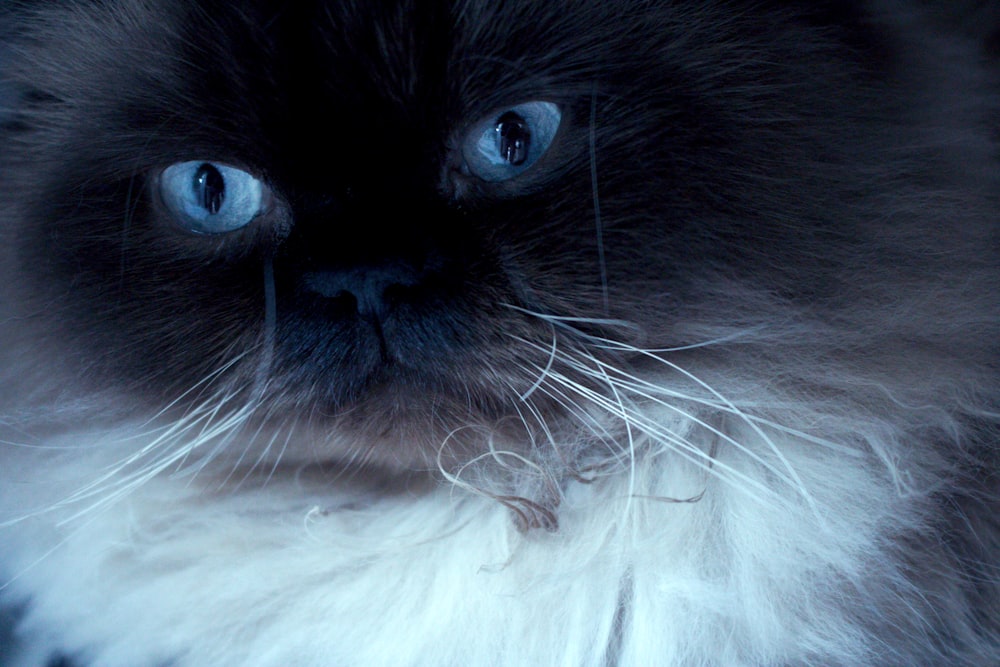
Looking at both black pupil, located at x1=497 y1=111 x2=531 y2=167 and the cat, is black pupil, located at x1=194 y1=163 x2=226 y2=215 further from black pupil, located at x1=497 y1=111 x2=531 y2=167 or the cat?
black pupil, located at x1=497 y1=111 x2=531 y2=167

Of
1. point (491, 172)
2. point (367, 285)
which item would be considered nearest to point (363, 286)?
point (367, 285)

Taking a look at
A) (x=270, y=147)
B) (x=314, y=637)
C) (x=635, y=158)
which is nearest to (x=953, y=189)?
(x=635, y=158)

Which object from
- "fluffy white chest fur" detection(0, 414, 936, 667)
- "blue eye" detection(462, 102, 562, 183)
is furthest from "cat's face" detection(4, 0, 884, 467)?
"fluffy white chest fur" detection(0, 414, 936, 667)

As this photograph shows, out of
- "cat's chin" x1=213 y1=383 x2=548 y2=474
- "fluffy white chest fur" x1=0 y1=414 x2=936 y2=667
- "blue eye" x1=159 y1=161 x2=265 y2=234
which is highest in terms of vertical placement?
"blue eye" x1=159 y1=161 x2=265 y2=234

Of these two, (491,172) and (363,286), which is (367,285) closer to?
(363,286)

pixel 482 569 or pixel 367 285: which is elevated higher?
pixel 367 285

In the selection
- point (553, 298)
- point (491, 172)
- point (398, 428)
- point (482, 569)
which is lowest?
point (482, 569)

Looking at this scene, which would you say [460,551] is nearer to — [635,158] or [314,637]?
[314,637]
